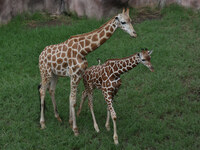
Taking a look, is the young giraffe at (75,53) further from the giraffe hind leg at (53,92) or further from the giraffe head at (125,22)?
the giraffe hind leg at (53,92)

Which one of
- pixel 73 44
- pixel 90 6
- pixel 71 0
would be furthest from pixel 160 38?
pixel 73 44

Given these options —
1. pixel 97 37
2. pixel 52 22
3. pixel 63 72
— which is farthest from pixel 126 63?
pixel 52 22

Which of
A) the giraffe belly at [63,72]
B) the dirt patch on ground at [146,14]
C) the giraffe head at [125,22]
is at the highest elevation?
the giraffe head at [125,22]

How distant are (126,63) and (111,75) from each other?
432 millimetres

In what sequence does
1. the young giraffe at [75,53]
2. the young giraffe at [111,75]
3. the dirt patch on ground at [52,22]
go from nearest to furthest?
1. the young giraffe at [111,75]
2. the young giraffe at [75,53]
3. the dirt patch on ground at [52,22]

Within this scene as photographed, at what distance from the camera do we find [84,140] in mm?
7141

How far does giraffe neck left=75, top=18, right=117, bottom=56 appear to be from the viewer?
6.80 metres

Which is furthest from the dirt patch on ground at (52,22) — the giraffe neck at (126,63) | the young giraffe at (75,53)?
the giraffe neck at (126,63)

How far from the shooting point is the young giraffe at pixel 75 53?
6.79 metres

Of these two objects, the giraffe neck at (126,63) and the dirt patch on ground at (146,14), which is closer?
the giraffe neck at (126,63)

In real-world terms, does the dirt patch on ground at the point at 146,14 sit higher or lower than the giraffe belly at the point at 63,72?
lower

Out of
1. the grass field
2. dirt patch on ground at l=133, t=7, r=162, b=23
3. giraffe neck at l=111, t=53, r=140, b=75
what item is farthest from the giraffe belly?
dirt patch on ground at l=133, t=7, r=162, b=23

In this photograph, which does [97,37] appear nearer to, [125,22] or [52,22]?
[125,22]

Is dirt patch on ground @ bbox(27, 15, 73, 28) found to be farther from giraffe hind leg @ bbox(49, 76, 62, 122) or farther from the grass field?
giraffe hind leg @ bbox(49, 76, 62, 122)
